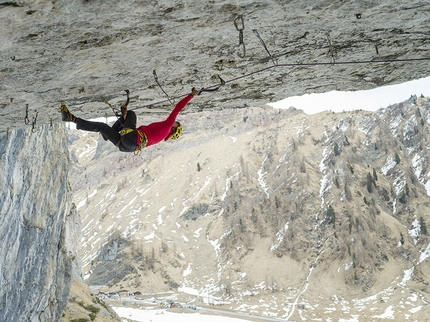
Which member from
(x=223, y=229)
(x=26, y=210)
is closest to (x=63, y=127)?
(x=26, y=210)

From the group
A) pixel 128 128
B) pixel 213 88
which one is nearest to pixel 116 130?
pixel 128 128

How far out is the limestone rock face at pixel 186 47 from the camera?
4812mm

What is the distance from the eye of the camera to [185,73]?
23.0ft

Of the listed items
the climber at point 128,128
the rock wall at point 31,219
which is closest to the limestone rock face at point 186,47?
the climber at point 128,128

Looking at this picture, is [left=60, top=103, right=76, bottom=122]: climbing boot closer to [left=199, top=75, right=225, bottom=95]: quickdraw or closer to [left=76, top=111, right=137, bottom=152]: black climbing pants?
[left=76, top=111, right=137, bottom=152]: black climbing pants

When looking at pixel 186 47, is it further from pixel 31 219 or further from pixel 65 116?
pixel 31 219

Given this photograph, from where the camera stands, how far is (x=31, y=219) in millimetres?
15117

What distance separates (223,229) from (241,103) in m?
105

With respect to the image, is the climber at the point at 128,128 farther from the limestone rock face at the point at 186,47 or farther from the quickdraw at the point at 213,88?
the limestone rock face at the point at 186,47

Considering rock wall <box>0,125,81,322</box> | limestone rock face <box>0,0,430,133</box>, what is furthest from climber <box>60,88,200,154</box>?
rock wall <box>0,125,81,322</box>

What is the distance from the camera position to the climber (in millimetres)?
7199

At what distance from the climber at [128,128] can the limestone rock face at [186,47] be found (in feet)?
1.50

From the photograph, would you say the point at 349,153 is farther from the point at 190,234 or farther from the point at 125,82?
the point at 125,82

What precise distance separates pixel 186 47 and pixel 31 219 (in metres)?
12.1
